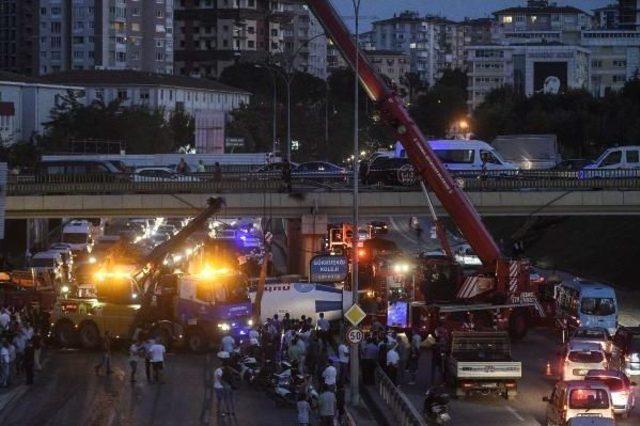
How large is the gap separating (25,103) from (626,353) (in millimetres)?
92743

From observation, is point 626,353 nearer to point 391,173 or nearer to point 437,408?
point 437,408

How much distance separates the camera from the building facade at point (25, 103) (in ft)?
383

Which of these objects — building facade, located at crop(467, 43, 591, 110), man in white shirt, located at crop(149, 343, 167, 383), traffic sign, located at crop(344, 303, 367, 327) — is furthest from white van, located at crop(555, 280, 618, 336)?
building facade, located at crop(467, 43, 591, 110)

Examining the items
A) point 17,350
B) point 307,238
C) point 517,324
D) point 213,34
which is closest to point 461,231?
point 517,324

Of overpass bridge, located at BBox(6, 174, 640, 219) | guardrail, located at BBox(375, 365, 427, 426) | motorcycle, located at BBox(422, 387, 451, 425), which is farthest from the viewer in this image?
overpass bridge, located at BBox(6, 174, 640, 219)

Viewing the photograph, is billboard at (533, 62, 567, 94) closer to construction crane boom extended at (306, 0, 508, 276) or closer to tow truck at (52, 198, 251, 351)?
construction crane boom extended at (306, 0, 508, 276)

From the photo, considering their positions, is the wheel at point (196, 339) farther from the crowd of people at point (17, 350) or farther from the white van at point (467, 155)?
the white van at point (467, 155)

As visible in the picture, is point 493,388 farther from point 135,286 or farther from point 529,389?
point 135,286

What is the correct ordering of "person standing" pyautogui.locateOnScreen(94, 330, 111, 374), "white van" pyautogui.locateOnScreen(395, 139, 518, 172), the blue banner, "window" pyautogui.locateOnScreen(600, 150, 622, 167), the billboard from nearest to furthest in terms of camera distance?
"person standing" pyautogui.locateOnScreen(94, 330, 111, 374)
the blue banner
"window" pyautogui.locateOnScreen(600, 150, 622, 167)
"white van" pyautogui.locateOnScreen(395, 139, 518, 172)
the billboard

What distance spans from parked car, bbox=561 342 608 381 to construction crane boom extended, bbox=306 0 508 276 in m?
9.54

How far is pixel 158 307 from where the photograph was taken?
1581 inches

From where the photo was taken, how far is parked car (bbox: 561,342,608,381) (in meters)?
31.9

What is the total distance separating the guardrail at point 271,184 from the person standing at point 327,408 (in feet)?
85.7

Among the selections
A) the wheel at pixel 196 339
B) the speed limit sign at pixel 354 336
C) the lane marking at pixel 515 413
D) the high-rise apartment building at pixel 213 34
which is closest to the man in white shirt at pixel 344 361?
the speed limit sign at pixel 354 336
